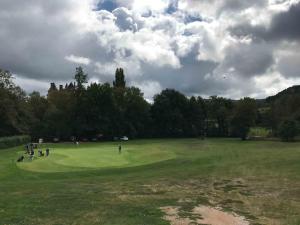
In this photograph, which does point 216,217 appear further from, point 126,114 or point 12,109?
point 126,114

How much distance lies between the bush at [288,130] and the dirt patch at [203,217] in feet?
283

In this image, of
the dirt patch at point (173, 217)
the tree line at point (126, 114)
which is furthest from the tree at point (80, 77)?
Result: the dirt patch at point (173, 217)

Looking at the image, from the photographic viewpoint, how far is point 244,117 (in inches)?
4926

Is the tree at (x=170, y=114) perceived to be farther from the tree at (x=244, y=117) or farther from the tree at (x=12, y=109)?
the tree at (x=12, y=109)

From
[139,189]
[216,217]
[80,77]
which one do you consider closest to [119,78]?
[80,77]

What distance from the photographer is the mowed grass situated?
934 inches

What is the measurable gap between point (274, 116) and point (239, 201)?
10825cm

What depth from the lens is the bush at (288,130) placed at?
10681cm

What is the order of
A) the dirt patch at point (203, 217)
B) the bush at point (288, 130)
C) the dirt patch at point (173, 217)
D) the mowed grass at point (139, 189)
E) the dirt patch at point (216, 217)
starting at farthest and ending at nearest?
the bush at point (288, 130), the mowed grass at point (139, 189), the dirt patch at point (216, 217), the dirt patch at point (203, 217), the dirt patch at point (173, 217)

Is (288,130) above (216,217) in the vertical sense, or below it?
above

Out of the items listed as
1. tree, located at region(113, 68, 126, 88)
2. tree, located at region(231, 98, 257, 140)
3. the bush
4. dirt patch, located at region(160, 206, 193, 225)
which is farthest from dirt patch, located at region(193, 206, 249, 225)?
tree, located at region(113, 68, 126, 88)

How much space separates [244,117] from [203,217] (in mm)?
104484

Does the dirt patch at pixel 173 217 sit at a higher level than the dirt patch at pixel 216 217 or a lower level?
higher

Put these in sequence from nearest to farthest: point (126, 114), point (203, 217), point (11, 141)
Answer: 1. point (203, 217)
2. point (11, 141)
3. point (126, 114)
